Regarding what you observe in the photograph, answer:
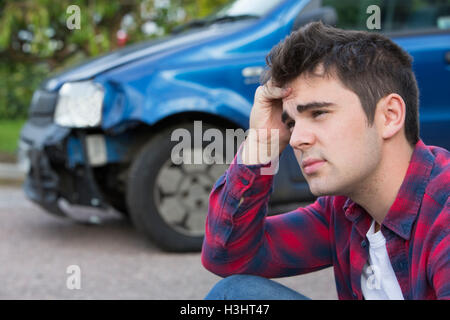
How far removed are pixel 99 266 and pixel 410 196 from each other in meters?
2.79

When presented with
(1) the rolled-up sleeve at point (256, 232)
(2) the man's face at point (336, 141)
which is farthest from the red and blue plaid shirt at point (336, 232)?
(2) the man's face at point (336, 141)

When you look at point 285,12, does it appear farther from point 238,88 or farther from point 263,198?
point 263,198

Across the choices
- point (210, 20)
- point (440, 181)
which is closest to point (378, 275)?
point (440, 181)

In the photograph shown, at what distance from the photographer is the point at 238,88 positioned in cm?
438

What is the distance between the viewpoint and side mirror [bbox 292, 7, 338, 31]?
4.27 metres

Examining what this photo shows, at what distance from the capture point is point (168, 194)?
4.37 metres

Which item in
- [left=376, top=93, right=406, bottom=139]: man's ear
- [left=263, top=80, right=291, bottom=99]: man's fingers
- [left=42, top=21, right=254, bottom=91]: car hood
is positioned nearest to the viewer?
[left=376, top=93, right=406, bottom=139]: man's ear

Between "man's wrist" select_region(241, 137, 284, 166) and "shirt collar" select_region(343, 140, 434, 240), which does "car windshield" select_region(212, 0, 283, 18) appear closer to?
"man's wrist" select_region(241, 137, 284, 166)

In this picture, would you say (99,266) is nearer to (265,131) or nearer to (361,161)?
(265,131)

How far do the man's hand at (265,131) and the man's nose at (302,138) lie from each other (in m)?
0.18

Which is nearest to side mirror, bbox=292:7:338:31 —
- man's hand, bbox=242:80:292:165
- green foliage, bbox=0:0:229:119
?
man's hand, bbox=242:80:292:165

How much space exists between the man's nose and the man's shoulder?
0.33 m
